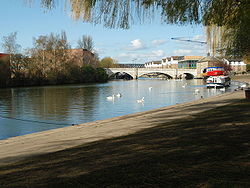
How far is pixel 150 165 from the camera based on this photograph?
4.88m

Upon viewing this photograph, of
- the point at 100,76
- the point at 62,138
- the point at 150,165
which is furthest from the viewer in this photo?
the point at 100,76

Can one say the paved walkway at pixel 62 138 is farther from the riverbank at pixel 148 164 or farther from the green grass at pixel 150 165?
the green grass at pixel 150 165

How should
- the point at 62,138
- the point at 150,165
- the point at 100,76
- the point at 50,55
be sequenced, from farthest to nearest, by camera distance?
the point at 100,76
the point at 50,55
the point at 62,138
the point at 150,165

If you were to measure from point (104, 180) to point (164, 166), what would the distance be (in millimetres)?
1053

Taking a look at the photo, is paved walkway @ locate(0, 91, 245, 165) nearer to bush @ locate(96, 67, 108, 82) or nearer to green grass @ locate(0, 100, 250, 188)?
green grass @ locate(0, 100, 250, 188)

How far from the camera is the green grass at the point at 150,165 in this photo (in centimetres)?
410

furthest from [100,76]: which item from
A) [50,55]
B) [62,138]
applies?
[62,138]

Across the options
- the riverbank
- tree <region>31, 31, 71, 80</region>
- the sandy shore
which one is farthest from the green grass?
tree <region>31, 31, 71, 80</region>

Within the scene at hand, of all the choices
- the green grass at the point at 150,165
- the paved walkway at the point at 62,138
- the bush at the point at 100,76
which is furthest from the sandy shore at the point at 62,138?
the bush at the point at 100,76

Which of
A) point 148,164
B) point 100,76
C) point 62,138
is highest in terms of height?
point 100,76

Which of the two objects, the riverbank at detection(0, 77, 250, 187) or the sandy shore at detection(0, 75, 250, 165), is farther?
the sandy shore at detection(0, 75, 250, 165)

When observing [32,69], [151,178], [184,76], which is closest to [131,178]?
[151,178]

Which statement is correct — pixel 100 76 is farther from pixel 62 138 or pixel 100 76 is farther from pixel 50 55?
pixel 62 138

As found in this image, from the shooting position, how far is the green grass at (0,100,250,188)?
4098 mm
